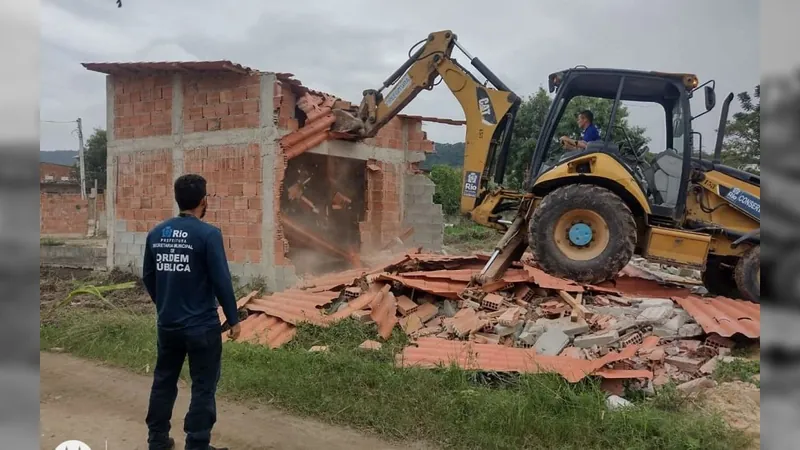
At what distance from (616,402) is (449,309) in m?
2.78

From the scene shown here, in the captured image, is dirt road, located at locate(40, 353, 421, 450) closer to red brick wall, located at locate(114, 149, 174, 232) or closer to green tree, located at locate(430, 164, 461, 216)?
red brick wall, located at locate(114, 149, 174, 232)

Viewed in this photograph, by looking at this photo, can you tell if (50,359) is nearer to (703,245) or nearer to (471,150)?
(471,150)

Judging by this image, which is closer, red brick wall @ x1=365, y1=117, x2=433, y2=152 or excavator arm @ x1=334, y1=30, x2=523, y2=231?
excavator arm @ x1=334, y1=30, x2=523, y2=231

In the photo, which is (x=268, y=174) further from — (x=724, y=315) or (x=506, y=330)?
(x=724, y=315)

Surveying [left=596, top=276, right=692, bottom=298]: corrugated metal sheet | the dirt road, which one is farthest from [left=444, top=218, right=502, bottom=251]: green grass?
the dirt road

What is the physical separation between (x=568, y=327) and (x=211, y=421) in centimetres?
373

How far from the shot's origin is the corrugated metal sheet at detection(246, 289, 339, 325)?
6.72 m

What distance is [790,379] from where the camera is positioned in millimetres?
938

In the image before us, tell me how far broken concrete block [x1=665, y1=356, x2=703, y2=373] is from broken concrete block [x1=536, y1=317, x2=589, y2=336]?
88 centimetres

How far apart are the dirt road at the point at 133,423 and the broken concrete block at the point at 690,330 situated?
3.53m

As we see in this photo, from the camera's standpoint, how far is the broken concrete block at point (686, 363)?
5062mm

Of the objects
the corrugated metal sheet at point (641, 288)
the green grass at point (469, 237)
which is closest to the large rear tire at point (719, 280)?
the corrugated metal sheet at point (641, 288)

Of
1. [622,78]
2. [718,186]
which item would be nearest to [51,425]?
[622,78]

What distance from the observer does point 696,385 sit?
4.65 metres
